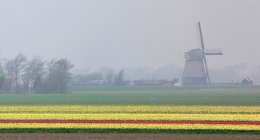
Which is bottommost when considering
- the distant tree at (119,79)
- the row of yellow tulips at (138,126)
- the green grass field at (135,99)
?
the row of yellow tulips at (138,126)

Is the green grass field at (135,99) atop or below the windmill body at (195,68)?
below

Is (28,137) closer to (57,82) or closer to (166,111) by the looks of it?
(166,111)

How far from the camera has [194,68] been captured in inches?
5694

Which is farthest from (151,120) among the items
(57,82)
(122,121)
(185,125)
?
(57,82)

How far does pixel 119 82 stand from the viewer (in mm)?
142375

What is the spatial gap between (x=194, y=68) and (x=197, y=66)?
157cm

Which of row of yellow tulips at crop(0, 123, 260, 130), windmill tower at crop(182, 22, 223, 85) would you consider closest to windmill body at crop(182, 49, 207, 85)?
windmill tower at crop(182, 22, 223, 85)

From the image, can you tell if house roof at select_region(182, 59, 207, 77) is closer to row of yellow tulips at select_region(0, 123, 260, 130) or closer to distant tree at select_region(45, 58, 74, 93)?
distant tree at select_region(45, 58, 74, 93)

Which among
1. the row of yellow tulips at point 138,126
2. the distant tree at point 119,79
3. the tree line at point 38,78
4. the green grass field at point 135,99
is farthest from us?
the distant tree at point 119,79

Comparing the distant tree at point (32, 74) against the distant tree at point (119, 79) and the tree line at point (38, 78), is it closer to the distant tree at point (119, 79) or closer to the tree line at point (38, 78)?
the tree line at point (38, 78)

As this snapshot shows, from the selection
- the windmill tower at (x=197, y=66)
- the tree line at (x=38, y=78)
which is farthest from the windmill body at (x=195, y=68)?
the tree line at (x=38, y=78)

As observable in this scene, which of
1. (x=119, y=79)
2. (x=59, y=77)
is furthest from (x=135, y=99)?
(x=119, y=79)

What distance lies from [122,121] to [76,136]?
27.3 ft

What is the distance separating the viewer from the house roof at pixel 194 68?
143m
